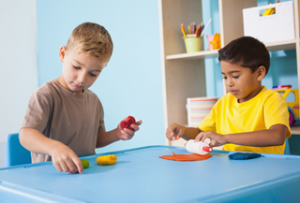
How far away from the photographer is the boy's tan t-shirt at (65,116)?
1.06 metres

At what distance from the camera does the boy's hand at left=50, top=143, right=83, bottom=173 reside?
75 centimetres

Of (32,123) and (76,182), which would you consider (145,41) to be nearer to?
(32,123)

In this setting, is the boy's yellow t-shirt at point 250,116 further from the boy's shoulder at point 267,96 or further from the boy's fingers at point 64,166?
the boy's fingers at point 64,166

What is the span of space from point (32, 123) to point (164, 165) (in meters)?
0.44

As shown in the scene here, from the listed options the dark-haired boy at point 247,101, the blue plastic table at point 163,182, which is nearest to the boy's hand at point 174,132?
the dark-haired boy at point 247,101

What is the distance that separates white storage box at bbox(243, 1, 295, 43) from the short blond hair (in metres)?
0.83

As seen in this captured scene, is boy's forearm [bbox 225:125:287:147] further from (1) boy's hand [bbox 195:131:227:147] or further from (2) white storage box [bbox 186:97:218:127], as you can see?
(2) white storage box [bbox 186:97:218:127]

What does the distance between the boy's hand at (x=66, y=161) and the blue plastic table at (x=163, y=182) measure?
0.02m

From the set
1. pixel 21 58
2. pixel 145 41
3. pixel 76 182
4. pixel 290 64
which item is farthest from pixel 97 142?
pixel 21 58

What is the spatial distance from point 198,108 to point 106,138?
2.34 feet

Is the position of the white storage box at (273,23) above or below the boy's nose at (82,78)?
above

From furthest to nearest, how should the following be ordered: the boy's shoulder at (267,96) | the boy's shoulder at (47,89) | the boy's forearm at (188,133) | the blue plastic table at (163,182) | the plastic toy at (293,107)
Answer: the plastic toy at (293,107) → the boy's forearm at (188,133) → the boy's shoulder at (267,96) → the boy's shoulder at (47,89) → the blue plastic table at (163,182)

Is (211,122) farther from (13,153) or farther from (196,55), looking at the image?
(13,153)

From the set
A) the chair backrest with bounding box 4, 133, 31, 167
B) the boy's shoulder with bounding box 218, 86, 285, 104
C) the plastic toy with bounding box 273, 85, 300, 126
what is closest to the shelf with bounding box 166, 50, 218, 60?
the plastic toy with bounding box 273, 85, 300, 126
